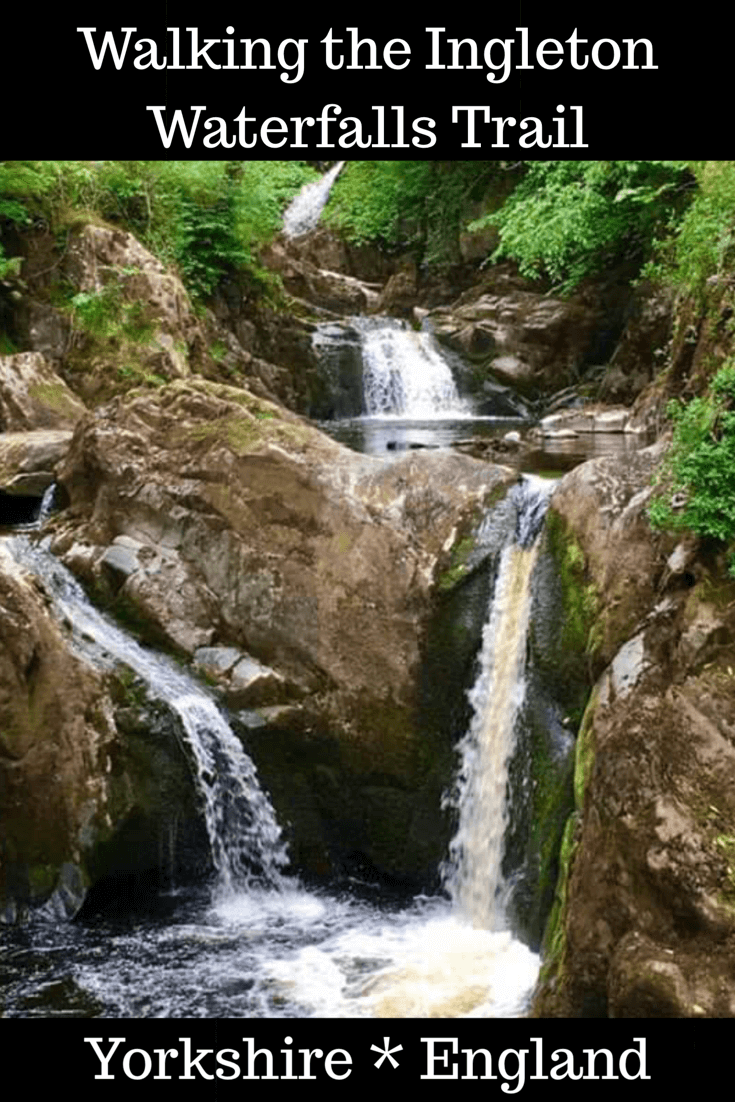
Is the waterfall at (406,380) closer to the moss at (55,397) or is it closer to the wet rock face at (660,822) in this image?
the moss at (55,397)

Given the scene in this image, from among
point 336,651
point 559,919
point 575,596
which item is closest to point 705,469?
point 575,596

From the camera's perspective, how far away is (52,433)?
11539 millimetres

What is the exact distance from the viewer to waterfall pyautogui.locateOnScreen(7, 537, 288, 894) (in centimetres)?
818

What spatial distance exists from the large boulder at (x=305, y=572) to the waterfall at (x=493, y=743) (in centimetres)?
32

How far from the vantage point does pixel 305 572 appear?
8.77 metres

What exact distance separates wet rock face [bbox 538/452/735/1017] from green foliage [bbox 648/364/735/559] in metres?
0.29

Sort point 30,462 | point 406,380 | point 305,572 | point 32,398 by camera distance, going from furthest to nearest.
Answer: point 406,380, point 32,398, point 30,462, point 305,572

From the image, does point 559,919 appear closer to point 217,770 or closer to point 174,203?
point 217,770

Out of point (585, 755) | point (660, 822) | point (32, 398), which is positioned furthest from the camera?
point (32, 398)

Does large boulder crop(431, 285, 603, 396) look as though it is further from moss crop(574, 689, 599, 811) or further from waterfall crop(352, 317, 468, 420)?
moss crop(574, 689, 599, 811)

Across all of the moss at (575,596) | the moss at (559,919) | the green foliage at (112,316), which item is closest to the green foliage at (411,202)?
the green foliage at (112,316)

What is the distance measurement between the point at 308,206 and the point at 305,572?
66.5 feet

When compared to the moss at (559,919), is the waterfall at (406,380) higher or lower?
higher

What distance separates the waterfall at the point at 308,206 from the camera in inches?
1006
